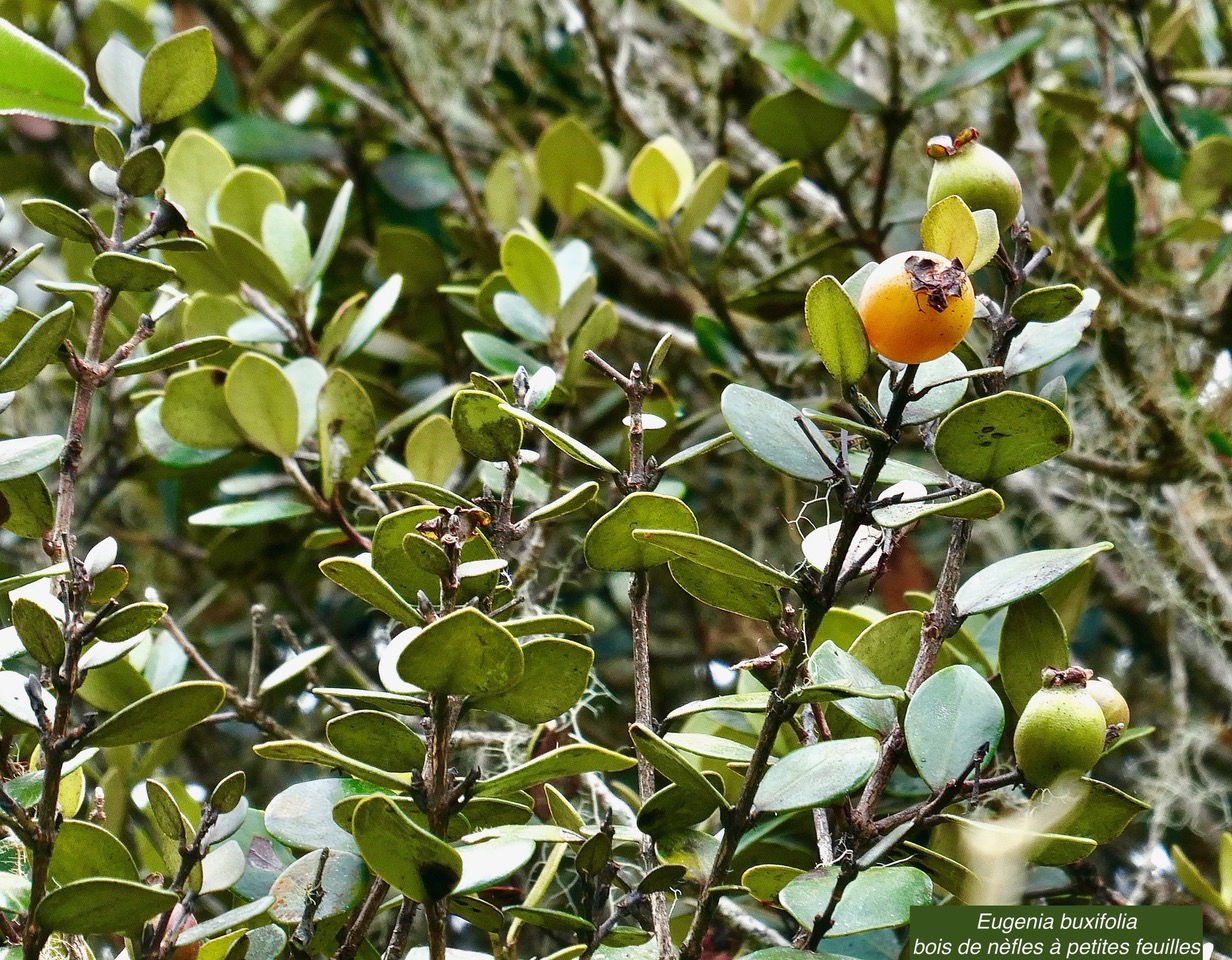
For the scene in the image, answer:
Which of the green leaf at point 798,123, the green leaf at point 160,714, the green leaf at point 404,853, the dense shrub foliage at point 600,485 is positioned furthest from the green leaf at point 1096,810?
the green leaf at point 798,123

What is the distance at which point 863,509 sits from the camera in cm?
53

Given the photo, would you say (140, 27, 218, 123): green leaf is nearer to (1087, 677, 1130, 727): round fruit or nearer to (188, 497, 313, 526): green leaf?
(188, 497, 313, 526): green leaf

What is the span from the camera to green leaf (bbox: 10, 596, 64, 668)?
565mm

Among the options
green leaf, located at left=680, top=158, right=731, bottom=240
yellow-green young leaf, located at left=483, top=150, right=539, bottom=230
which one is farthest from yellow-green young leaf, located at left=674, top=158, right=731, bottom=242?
yellow-green young leaf, located at left=483, top=150, right=539, bottom=230

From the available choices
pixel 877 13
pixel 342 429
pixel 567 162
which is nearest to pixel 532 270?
pixel 342 429

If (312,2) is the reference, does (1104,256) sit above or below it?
below

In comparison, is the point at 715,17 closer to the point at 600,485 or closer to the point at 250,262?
the point at 250,262

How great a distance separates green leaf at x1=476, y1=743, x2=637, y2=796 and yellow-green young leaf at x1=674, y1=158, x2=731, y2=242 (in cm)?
71

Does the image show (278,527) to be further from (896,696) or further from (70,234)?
(896,696)

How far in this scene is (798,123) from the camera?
127 centimetres

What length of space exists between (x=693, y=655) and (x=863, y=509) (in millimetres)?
1150

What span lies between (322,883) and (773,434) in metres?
0.33

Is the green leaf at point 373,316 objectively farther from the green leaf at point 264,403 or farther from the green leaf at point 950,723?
the green leaf at point 950,723

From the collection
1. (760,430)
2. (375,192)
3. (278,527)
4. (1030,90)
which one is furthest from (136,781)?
(1030,90)
